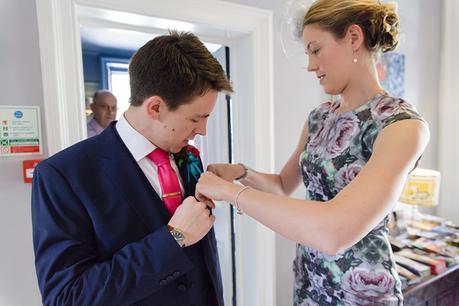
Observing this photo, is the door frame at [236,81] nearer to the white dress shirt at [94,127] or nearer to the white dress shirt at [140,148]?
the white dress shirt at [140,148]

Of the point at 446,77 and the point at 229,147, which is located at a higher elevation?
the point at 446,77

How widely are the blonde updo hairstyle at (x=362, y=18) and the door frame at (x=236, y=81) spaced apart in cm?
53

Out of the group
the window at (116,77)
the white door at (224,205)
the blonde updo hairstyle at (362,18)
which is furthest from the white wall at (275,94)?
the window at (116,77)

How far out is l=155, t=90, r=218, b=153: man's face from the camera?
846 millimetres

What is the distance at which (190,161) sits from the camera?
100 centimetres

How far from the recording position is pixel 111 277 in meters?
0.67

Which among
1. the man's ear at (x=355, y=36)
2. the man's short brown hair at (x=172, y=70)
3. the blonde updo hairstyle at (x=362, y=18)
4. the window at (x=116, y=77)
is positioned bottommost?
the man's short brown hair at (x=172, y=70)

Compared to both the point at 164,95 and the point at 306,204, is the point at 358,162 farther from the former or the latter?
the point at 164,95

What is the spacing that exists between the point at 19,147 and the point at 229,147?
39.1 inches

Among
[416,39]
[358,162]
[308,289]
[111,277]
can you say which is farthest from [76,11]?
[416,39]

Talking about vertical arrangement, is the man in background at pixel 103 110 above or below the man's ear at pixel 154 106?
above

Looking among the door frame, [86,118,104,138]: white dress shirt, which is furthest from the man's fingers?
[86,118,104,138]: white dress shirt

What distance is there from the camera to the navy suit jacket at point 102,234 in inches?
26.5

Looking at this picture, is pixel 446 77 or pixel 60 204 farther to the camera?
pixel 446 77
